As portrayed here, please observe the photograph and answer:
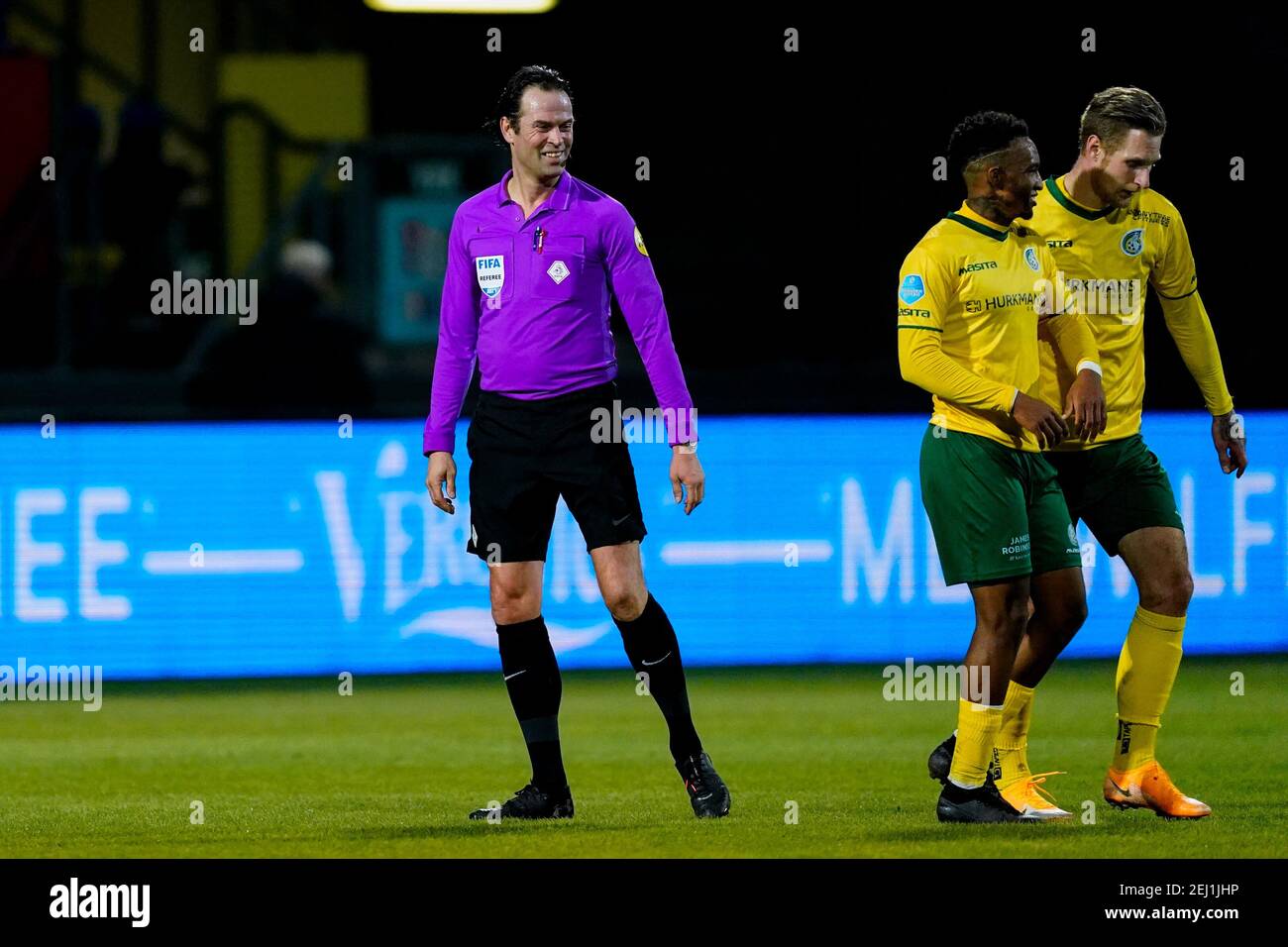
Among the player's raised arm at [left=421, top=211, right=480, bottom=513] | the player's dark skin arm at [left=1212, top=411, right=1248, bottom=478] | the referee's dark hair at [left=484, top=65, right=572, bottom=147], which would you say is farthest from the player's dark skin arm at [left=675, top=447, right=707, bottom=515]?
the player's dark skin arm at [left=1212, top=411, right=1248, bottom=478]

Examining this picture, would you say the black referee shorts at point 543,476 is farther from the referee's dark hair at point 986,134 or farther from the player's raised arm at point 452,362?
the referee's dark hair at point 986,134

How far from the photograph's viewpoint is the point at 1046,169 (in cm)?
1467

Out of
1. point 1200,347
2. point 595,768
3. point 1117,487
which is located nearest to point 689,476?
point 1117,487

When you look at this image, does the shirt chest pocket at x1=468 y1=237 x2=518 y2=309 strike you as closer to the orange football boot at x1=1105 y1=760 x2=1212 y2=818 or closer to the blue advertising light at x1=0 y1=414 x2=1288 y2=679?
the orange football boot at x1=1105 y1=760 x2=1212 y2=818

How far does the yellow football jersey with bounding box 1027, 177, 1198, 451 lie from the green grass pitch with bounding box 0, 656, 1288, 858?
123 cm

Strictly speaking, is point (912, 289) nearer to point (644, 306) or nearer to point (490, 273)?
point (644, 306)

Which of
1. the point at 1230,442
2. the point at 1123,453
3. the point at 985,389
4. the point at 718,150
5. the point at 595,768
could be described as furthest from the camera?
the point at 718,150

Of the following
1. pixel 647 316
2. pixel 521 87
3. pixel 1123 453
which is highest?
pixel 521 87

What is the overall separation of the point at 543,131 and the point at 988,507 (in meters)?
1.64

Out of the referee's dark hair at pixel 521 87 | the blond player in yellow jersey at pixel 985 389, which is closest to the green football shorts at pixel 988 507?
the blond player in yellow jersey at pixel 985 389

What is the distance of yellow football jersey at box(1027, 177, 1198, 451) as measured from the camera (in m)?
6.67

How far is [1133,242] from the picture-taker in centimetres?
674

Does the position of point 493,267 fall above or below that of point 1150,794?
above

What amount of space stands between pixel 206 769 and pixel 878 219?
7.63 metres
